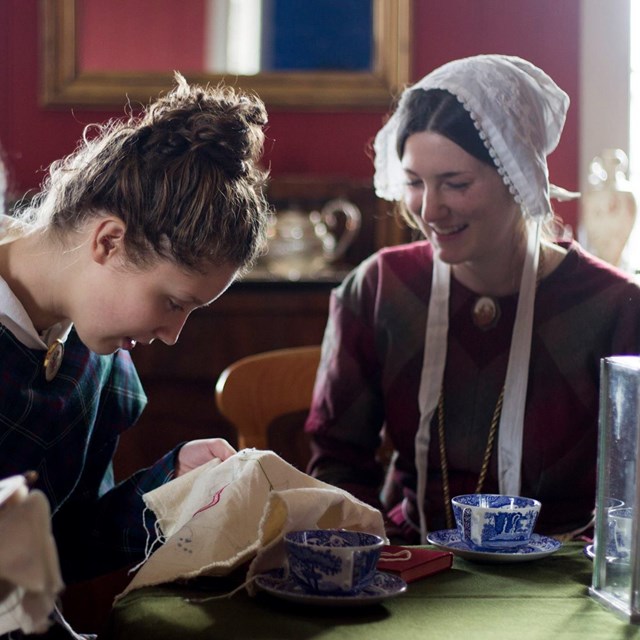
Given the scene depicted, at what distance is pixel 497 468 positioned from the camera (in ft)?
5.87

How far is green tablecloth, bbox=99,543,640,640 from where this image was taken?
967 millimetres

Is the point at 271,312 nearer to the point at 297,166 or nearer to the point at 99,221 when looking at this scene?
the point at 297,166

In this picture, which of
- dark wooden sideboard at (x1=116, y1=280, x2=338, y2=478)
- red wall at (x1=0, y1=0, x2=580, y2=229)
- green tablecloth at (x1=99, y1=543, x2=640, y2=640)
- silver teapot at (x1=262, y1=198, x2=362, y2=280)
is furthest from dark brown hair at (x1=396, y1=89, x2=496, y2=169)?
red wall at (x1=0, y1=0, x2=580, y2=229)

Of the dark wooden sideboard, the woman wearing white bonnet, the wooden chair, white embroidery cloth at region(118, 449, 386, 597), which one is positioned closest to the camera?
white embroidery cloth at region(118, 449, 386, 597)

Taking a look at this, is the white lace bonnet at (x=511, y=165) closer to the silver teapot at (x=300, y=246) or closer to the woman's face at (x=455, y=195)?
the woman's face at (x=455, y=195)

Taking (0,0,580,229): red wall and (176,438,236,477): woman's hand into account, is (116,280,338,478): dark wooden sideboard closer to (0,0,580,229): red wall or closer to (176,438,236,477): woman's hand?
(0,0,580,229): red wall

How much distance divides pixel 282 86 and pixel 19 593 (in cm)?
299

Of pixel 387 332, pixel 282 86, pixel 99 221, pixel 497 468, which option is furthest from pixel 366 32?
pixel 99 221

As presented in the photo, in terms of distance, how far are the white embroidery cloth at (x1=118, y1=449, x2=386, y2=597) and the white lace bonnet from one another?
2.01 feet

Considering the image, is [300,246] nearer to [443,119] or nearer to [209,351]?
[209,351]

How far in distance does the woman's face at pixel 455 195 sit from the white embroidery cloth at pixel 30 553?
1161mm

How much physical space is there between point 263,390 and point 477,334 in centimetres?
43

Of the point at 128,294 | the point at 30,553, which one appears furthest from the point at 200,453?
the point at 30,553

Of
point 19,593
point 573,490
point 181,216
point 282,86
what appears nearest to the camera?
point 19,593
